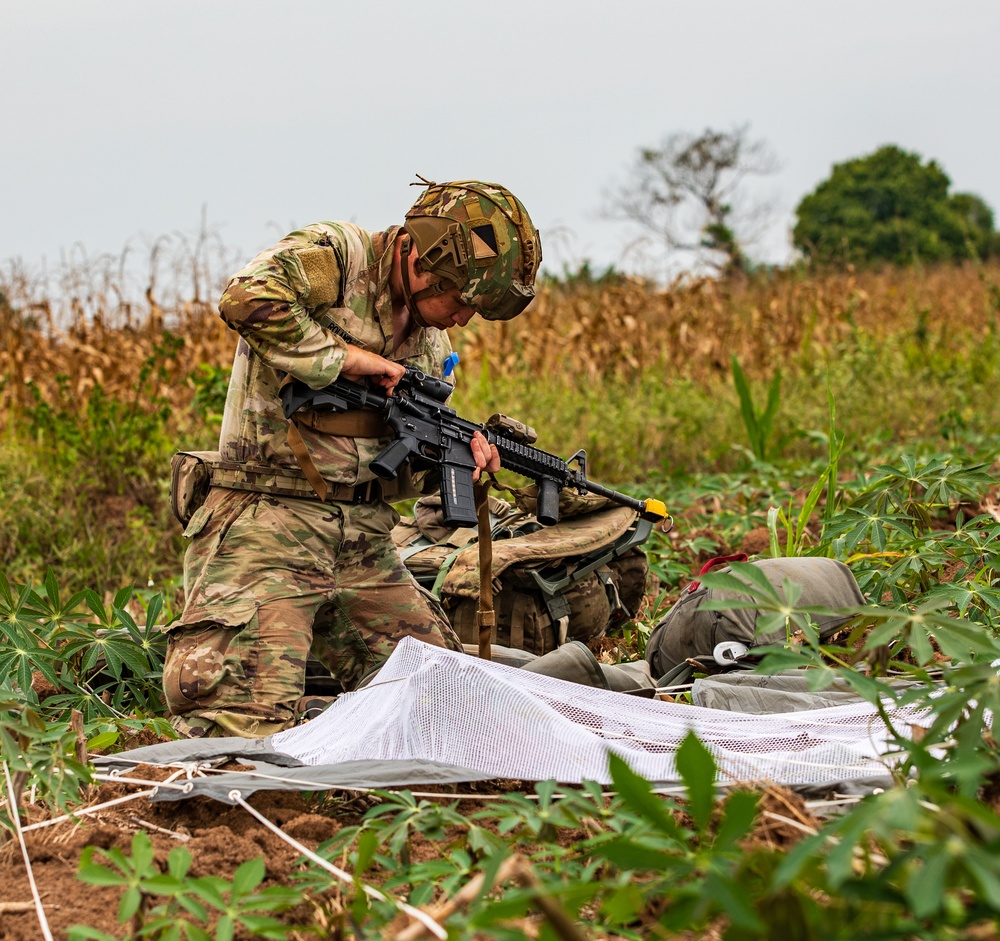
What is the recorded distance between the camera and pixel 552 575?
12.2 ft

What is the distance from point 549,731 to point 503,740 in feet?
0.30

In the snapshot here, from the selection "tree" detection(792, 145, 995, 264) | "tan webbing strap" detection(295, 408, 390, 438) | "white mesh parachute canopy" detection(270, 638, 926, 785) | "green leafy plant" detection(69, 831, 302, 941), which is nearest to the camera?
"green leafy plant" detection(69, 831, 302, 941)

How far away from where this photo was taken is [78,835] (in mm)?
1859

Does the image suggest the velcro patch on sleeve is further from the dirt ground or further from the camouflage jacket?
the dirt ground

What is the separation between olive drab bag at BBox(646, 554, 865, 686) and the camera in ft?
9.48

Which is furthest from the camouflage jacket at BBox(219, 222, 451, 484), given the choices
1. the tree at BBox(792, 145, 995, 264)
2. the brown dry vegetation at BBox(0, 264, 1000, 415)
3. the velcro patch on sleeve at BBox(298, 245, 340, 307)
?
the tree at BBox(792, 145, 995, 264)

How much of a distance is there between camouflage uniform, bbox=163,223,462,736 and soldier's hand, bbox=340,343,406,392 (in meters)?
0.05

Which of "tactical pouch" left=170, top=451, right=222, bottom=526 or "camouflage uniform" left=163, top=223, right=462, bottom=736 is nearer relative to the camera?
"camouflage uniform" left=163, top=223, right=462, bottom=736

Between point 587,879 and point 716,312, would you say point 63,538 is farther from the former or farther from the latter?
point 716,312

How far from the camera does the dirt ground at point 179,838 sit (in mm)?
1566

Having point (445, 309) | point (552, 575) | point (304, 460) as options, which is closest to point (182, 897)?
point (304, 460)

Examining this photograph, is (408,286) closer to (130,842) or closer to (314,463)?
(314,463)

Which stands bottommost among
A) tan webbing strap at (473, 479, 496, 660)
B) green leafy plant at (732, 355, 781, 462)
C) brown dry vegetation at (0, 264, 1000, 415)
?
tan webbing strap at (473, 479, 496, 660)

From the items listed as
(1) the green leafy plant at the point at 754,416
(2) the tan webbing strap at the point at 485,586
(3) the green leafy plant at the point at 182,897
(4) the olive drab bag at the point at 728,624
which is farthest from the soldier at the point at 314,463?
(1) the green leafy plant at the point at 754,416
